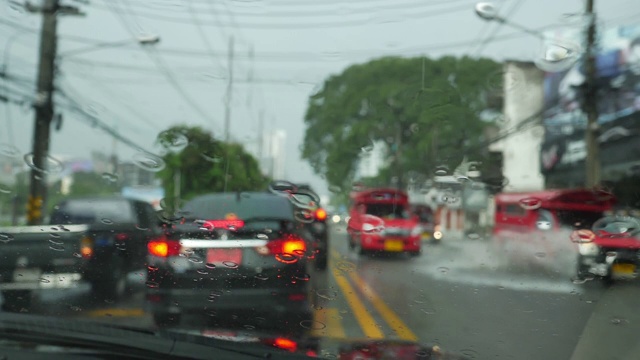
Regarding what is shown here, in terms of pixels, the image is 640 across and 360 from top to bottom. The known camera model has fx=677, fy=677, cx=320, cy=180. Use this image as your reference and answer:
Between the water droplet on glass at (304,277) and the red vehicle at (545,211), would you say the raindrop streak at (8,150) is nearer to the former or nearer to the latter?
the water droplet on glass at (304,277)

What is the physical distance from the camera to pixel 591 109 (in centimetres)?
523

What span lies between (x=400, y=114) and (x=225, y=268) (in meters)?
1.77

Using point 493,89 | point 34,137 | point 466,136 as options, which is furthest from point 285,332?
point 34,137

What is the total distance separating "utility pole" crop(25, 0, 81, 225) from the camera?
591 centimetres

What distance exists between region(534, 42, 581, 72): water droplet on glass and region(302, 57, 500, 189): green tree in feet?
1.06

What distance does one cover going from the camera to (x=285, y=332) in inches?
178

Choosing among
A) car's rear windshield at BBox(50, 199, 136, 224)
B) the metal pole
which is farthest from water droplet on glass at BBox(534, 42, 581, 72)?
the metal pole

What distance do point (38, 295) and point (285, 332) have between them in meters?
2.26

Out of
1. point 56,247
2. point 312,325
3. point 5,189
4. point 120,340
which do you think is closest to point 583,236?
point 312,325

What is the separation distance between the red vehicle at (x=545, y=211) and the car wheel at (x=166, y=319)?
2.56 meters

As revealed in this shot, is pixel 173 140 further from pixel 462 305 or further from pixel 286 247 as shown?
pixel 462 305

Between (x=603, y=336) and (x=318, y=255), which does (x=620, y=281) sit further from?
(x=318, y=255)

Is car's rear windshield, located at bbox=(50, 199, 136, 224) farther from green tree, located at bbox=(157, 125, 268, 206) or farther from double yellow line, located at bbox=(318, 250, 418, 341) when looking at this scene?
double yellow line, located at bbox=(318, 250, 418, 341)

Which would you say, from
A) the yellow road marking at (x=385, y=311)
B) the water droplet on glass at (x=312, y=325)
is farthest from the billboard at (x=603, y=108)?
the water droplet on glass at (x=312, y=325)
